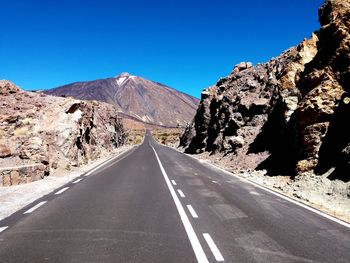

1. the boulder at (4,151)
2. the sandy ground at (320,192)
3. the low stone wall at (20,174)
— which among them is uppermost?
the sandy ground at (320,192)

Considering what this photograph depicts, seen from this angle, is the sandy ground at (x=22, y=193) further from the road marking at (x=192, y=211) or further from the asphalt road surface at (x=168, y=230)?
the road marking at (x=192, y=211)

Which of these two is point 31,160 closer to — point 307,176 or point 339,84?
point 307,176

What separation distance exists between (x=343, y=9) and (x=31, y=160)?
18238 mm

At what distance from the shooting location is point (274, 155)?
71.2ft

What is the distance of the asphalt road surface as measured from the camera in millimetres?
5738

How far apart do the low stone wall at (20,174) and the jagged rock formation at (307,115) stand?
1210 centimetres

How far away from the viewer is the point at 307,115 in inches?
633

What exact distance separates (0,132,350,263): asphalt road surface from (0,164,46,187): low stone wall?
9.70 ft

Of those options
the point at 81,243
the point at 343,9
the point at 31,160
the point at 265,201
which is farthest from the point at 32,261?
the point at 343,9

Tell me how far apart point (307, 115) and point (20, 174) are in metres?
13.3

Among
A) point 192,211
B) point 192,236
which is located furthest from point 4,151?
point 192,236

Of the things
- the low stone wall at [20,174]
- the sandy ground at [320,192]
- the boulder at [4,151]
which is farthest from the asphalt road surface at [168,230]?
the boulder at [4,151]

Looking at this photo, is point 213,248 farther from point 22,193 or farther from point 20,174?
point 20,174

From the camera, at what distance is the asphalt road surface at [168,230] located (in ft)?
18.8
